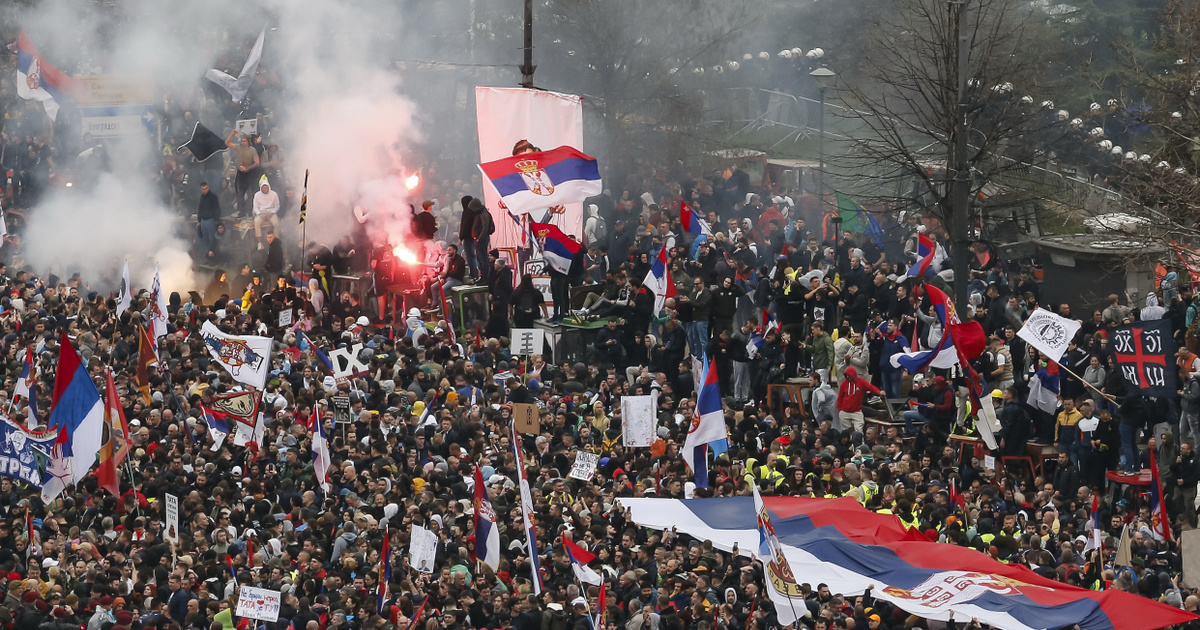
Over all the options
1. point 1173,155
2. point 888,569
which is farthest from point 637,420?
point 1173,155

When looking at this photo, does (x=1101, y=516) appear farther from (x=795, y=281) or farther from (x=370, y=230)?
(x=370, y=230)

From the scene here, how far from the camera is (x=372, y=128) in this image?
110ft

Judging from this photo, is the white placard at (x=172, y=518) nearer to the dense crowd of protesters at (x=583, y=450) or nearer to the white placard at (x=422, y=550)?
the dense crowd of protesters at (x=583, y=450)

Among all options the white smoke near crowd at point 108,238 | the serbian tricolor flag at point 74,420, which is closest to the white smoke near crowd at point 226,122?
the white smoke near crowd at point 108,238

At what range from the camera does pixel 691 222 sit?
28625mm

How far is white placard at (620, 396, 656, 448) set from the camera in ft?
67.2

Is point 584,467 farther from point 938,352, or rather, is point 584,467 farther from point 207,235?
point 207,235

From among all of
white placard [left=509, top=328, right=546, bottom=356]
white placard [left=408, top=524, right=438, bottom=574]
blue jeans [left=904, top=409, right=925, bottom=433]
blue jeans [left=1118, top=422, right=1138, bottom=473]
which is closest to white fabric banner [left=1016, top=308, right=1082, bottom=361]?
blue jeans [left=1118, top=422, right=1138, bottom=473]

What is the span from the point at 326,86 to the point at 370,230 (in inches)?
235

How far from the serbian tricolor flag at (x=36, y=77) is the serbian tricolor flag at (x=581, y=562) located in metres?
21.8

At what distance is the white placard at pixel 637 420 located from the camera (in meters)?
20.5

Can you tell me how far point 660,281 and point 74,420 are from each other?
27.5 feet

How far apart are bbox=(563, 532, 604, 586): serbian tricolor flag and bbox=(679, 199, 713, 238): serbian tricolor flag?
37.3ft

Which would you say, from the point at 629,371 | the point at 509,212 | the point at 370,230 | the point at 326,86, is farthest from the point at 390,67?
the point at 629,371
